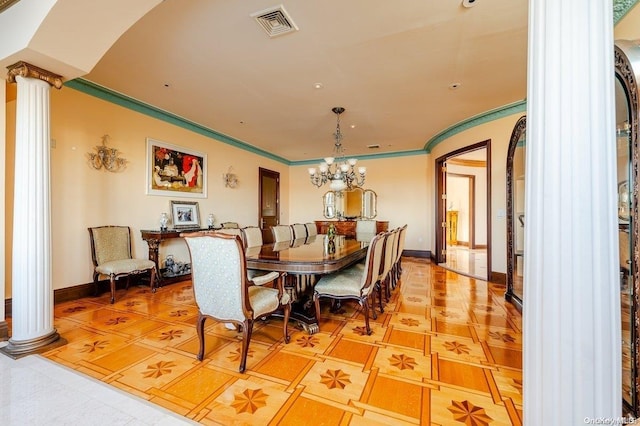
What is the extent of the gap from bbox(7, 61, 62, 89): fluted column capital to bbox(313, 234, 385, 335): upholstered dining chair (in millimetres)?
2872

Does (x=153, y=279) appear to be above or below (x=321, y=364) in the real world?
above

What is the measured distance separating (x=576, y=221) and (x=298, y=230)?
13.6 feet

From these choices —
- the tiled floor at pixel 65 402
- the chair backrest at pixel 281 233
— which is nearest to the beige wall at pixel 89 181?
the tiled floor at pixel 65 402

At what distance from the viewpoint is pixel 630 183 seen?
141 centimetres

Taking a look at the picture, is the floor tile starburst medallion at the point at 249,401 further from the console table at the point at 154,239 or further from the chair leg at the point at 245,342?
the console table at the point at 154,239

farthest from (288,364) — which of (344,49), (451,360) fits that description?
(344,49)

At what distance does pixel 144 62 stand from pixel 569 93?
3677 mm

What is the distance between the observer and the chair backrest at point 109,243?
11.3 ft

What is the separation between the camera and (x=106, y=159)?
370cm

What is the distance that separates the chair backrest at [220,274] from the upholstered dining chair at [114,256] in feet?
6.67

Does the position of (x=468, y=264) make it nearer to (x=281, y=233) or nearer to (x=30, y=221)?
(x=281, y=233)

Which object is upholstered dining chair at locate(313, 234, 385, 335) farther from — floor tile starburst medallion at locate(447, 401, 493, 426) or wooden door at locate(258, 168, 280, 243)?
wooden door at locate(258, 168, 280, 243)

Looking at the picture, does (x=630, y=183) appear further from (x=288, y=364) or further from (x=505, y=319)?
(x=288, y=364)

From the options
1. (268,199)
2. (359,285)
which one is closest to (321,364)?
(359,285)
